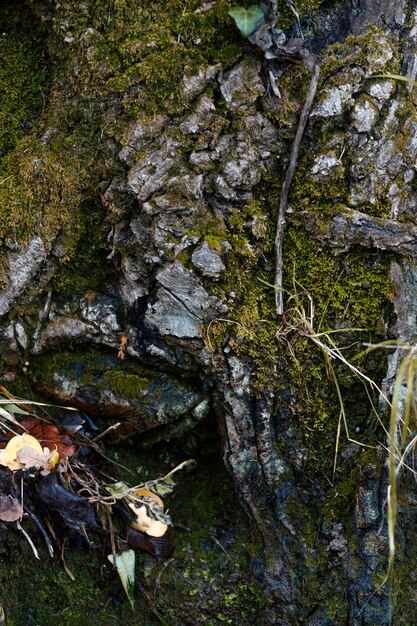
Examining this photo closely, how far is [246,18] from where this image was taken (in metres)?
1.78

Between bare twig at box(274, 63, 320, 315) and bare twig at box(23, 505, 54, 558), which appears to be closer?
bare twig at box(274, 63, 320, 315)

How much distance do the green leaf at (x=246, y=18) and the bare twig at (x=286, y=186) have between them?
22 cm

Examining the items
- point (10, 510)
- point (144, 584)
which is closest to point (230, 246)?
point (10, 510)

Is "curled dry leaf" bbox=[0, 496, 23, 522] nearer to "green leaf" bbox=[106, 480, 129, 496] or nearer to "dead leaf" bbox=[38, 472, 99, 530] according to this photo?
"dead leaf" bbox=[38, 472, 99, 530]

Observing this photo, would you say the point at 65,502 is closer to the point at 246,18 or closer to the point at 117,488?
the point at 117,488

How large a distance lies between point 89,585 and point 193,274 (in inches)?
46.1

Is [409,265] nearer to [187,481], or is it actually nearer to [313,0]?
[313,0]

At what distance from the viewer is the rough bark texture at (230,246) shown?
1.84 m

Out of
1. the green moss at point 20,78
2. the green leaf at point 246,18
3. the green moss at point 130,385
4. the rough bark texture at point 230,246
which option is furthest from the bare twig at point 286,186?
the green moss at point 20,78

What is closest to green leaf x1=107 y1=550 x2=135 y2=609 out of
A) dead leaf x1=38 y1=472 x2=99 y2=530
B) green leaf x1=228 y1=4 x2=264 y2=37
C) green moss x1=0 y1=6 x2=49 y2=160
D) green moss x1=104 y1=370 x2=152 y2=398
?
dead leaf x1=38 y1=472 x2=99 y2=530

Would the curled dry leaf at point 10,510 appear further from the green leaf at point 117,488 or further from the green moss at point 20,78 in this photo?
the green moss at point 20,78

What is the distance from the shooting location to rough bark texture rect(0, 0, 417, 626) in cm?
184

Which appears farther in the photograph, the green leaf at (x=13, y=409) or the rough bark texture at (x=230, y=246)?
the green leaf at (x=13, y=409)

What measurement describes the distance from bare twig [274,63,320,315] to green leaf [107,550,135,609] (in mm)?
970
